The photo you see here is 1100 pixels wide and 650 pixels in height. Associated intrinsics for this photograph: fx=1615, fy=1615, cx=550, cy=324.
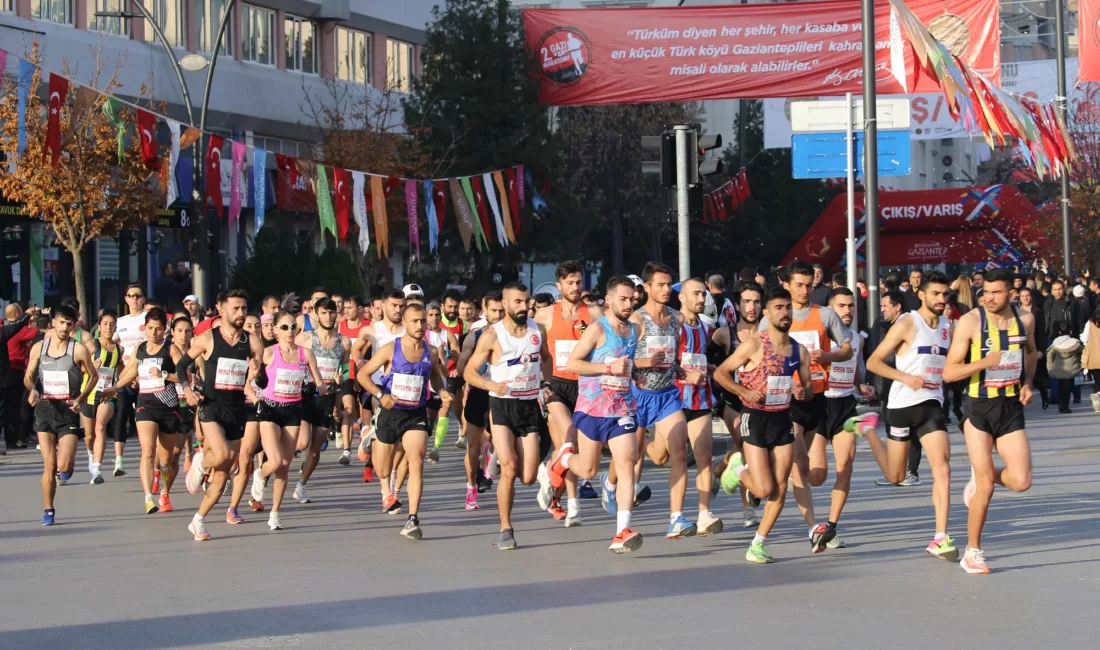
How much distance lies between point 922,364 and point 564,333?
3.20m

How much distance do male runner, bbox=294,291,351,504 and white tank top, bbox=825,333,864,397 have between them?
13.0ft

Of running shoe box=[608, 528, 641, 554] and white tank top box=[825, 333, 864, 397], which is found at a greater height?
white tank top box=[825, 333, 864, 397]

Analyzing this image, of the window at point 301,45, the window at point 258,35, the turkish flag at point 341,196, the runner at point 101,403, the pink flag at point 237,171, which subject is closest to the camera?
the runner at point 101,403

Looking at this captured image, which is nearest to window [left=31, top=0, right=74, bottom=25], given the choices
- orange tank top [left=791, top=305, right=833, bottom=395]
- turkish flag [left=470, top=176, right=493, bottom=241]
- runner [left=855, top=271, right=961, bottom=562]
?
turkish flag [left=470, top=176, right=493, bottom=241]

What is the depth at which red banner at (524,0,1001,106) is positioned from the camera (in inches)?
1027

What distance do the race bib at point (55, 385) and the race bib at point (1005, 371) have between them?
725cm

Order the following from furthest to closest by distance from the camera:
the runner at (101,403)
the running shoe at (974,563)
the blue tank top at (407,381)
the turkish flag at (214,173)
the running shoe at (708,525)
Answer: the turkish flag at (214,173) < the runner at (101,403) < the blue tank top at (407,381) < the running shoe at (708,525) < the running shoe at (974,563)

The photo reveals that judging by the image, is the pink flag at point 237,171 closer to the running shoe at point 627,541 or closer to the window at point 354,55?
the running shoe at point 627,541

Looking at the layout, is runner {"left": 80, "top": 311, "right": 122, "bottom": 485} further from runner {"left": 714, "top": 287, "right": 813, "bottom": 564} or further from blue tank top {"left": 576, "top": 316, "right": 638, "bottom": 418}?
runner {"left": 714, "top": 287, "right": 813, "bottom": 564}

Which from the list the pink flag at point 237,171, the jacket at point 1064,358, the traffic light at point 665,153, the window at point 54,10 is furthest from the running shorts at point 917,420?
the window at point 54,10

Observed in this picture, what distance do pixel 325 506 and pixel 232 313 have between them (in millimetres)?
2011

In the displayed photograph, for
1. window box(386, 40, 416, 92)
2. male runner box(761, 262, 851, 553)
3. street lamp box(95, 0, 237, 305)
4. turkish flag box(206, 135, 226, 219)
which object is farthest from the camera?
window box(386, 40, 416, 92)

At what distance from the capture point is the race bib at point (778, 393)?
9219mm

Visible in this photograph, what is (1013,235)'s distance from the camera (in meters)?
35.2
